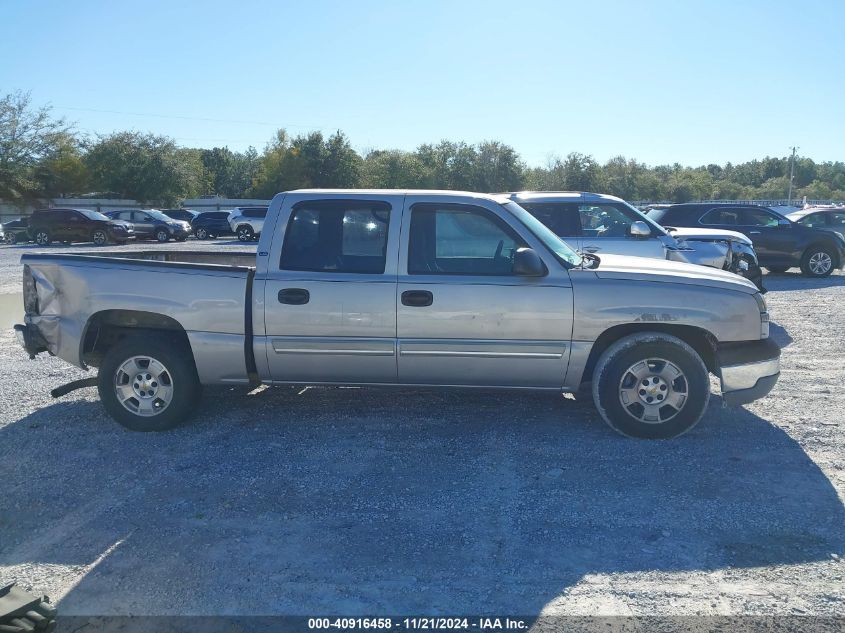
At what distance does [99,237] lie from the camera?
1177 inches

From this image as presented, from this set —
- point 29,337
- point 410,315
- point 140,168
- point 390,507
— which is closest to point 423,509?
point 390,507

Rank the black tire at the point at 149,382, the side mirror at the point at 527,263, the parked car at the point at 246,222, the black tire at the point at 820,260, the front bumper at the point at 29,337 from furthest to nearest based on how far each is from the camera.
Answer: the parked car at the point at 246,222
the black tire at the point at 820,260
the front bumper at the point at 29,337
the black tire at the point at 149,382
the side mirror at the point at 527,263

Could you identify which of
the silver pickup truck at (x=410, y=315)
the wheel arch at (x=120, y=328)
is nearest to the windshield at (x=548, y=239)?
the silver pickup truck at (x=410, y=315)

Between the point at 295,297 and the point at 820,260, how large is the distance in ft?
47.9

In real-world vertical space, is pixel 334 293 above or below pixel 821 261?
above

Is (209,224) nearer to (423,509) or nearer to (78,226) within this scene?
(78,226)

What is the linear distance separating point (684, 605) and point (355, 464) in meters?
2.42

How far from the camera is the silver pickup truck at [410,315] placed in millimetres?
5258

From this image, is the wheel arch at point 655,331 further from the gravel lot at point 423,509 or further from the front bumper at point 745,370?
the gravel lot at point 423,509

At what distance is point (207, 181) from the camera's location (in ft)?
210

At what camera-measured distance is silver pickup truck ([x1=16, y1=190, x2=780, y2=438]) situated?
17.3ft

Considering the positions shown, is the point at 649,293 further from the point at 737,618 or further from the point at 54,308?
the point at 54,308

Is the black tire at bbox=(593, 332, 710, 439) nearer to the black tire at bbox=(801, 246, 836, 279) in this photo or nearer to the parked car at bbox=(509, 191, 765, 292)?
the parked car at bbox=(509, 191, 765, 292)

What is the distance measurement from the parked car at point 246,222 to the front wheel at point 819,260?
23887mm
